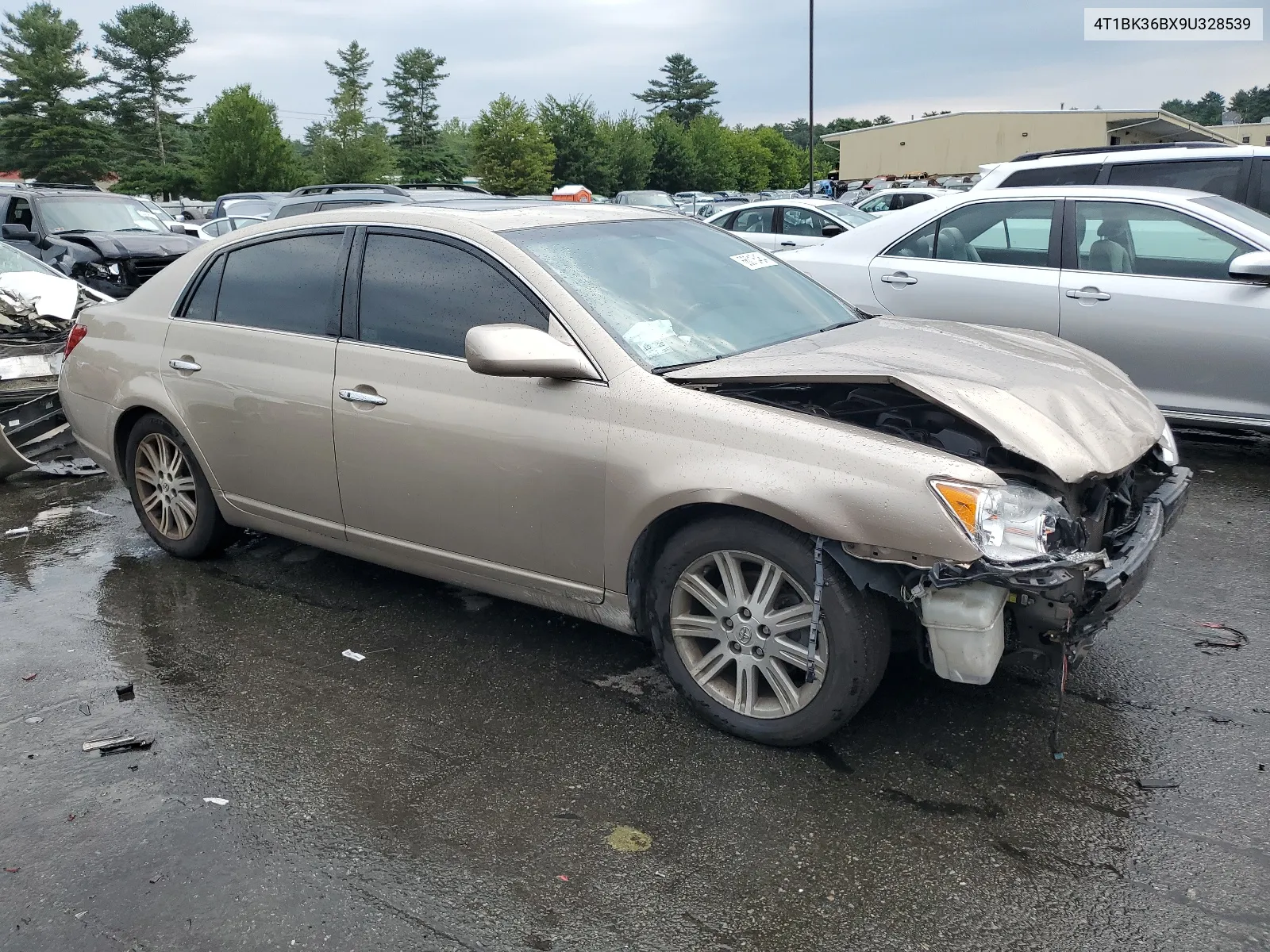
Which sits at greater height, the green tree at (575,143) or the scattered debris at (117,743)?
the green tree at (575,143)

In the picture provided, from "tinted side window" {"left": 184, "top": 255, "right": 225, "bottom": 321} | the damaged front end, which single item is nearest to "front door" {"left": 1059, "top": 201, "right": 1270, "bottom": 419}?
the damaged front end

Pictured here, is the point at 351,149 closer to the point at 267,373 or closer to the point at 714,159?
the point at 714,159

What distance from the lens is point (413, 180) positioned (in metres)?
68.0

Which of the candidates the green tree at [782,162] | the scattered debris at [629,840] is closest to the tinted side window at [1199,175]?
the scattered debris at [629,840]

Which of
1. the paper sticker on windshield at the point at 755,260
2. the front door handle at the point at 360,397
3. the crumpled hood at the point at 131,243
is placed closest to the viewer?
the front door handle at the point at 360,397

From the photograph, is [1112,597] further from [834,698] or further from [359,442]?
[359,442]

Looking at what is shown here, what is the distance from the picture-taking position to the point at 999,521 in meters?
2.91

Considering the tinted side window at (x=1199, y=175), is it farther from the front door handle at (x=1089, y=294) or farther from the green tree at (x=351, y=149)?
the green tree at (x=351, y=149)

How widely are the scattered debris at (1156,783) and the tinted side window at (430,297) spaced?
7.79ft

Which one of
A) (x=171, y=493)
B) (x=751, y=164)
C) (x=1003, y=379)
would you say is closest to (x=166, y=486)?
(x=171, y=493)

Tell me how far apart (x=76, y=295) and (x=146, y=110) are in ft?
242

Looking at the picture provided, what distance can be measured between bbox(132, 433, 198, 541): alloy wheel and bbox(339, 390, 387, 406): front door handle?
51.3 inches

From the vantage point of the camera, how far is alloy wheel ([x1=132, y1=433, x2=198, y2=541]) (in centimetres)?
508

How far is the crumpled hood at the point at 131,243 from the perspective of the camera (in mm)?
12564
